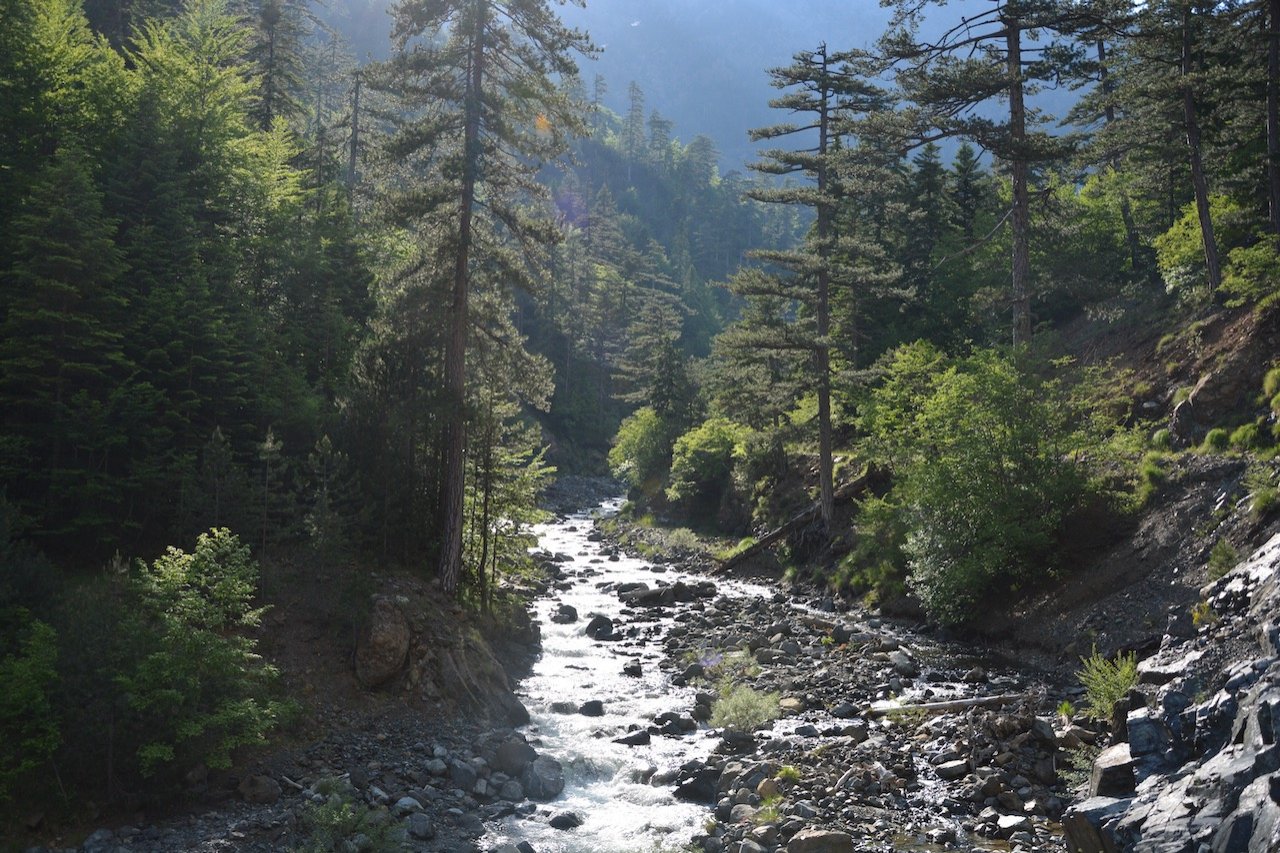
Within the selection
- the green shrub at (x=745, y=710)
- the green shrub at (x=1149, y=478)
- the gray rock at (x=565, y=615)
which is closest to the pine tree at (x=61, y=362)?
the green shrub at (x=745, y=710)

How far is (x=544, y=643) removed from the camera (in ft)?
70.9

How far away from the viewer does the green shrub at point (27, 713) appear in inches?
370

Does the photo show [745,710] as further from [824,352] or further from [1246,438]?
[824,352]

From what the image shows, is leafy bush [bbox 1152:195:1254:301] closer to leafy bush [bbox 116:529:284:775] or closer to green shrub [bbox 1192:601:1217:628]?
green shrub [bbox 1192:601:1217:628]

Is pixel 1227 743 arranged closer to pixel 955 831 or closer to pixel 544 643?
pixel 955 831

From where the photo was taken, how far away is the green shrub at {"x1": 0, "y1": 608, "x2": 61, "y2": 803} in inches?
370

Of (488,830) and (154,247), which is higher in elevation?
(154,247)

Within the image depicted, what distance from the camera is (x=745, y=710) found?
1556 centimetres

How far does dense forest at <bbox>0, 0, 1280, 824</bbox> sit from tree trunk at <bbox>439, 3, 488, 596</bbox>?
80 mm

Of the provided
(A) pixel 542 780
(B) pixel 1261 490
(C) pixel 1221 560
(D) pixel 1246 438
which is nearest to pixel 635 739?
(A) pixel 542 780

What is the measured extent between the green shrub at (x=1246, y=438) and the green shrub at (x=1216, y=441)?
0.17 metres

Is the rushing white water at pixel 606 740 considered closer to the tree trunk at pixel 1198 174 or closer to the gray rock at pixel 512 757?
the gray rock at pixel 512 757

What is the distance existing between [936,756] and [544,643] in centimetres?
1155

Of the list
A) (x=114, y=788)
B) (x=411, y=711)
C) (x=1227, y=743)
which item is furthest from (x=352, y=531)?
(x=1227, y=743)
